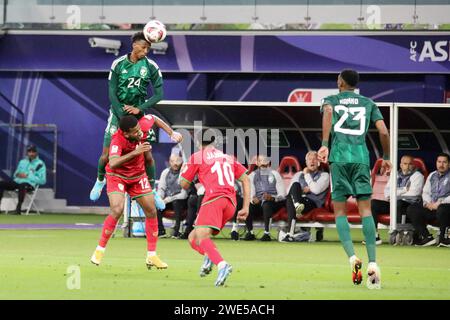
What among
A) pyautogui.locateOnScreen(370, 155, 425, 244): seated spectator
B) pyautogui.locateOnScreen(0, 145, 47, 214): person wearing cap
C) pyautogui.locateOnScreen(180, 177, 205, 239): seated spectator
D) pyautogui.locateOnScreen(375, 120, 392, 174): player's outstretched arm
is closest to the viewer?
pyautogui.locateOnScreen(375, 120, 392, 174): player's outstretched arm

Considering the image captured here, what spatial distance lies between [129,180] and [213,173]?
218 centimetres

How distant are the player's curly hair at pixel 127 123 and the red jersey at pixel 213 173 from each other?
1.33 m

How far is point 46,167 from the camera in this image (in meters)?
31.4

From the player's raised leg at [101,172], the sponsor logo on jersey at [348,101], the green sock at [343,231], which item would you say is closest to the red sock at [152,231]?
the player's raised leg at [101,172]

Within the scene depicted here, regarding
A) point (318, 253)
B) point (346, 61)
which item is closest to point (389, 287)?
point (318, 253)

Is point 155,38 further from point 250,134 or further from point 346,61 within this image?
point 346,61

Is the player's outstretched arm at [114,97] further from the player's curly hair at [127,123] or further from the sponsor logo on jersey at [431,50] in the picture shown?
the sponsor logo on jersey at [431,50]

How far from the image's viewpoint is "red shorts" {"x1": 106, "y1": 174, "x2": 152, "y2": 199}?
13883 millimetres

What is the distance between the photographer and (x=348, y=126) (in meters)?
12.5

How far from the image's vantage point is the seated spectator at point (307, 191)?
66.8ft

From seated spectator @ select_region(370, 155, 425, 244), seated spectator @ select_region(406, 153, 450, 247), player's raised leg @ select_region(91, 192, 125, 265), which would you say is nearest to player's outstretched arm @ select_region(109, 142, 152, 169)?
player's raised leg @ select_region(91, 192, 125, 265)

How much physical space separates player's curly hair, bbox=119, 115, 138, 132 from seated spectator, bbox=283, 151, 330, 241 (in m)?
7.34

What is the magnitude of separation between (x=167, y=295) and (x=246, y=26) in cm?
1896

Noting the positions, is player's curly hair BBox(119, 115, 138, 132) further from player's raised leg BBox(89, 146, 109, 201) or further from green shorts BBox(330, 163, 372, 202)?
green shorts BBox(330, 163, 372, 202)
